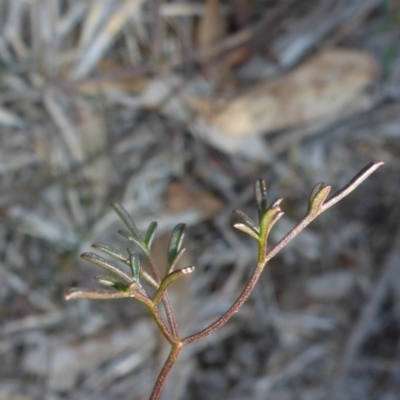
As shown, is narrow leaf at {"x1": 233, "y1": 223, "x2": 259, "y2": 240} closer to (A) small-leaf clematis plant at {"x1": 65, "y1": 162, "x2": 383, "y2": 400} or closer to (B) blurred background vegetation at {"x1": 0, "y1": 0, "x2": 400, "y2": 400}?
(A) small-leaf clematis plant at {"x1": 65, "y1": 162, "x2": 383, "y2": 400}

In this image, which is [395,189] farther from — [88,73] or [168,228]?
[88,73]

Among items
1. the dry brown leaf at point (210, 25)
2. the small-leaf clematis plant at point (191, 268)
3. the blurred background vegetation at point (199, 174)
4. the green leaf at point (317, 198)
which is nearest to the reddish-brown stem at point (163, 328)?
the small-leaf clematis plant at point (191, 268)

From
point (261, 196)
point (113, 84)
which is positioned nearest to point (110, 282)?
point (261, 196)

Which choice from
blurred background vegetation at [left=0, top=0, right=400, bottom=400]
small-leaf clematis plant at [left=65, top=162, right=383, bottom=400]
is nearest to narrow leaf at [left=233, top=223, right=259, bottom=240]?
small-leaf clematis plant at [left=65, top=162, right=383, bottom=400]

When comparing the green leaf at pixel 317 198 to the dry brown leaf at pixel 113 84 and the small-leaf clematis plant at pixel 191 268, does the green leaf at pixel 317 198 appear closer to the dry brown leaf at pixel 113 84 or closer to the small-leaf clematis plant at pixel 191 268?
the small-leaf clematis plant at pixel 191 268

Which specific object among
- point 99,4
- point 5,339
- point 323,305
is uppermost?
point 99,4

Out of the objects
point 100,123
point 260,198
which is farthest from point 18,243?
point 260,198
